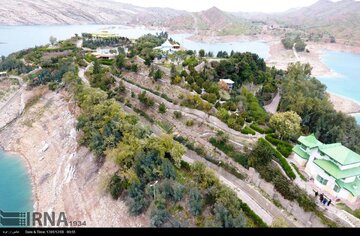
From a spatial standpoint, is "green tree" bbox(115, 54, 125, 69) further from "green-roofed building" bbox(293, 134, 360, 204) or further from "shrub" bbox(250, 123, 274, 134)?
"green-roofed building" bbox(293, 134, 360, 204)

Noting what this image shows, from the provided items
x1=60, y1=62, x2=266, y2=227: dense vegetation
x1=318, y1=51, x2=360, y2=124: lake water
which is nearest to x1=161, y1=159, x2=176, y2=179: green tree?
x1=60, y1=62, x2=266, y2=227: dense vegetation

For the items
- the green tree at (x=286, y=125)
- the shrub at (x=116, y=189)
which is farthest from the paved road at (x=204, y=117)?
the shrub at (x=116, y=189)

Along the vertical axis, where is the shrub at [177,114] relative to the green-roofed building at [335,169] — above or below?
below

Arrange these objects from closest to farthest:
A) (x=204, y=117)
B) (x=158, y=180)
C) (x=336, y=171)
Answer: (x=336, y=171) → (x=158, y=180) → (x=204, y=117)

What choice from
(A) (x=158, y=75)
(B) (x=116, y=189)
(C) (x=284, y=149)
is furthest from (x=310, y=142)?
(A) (x=158, y=75)

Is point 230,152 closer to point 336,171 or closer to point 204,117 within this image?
point 204,117

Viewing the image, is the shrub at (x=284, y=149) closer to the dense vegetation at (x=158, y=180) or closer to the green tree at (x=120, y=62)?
the dense vegetation at (x=158, y=180)
